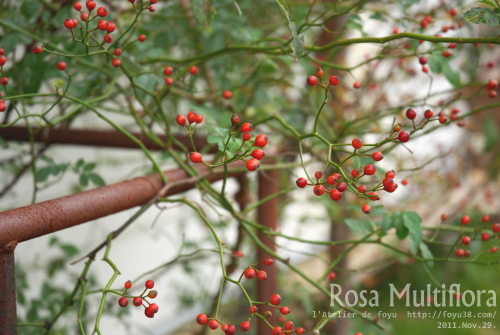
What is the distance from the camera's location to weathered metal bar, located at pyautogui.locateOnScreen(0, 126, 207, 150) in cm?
88

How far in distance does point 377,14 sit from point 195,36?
0.56 meters

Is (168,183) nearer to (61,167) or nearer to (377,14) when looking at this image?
(61,167)

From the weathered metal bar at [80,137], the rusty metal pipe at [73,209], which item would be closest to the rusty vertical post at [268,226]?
the weathered metal bar at [80,137]

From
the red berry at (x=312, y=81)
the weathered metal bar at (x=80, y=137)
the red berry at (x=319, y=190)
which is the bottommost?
the red berry at (x=319, y=190)

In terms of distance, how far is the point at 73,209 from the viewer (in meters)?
0.50

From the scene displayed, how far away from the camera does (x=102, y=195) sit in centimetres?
54

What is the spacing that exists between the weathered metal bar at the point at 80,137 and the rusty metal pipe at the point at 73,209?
0.74 feet

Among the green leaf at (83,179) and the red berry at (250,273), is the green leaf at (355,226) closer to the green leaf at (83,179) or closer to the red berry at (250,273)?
the red berry at (250,273)

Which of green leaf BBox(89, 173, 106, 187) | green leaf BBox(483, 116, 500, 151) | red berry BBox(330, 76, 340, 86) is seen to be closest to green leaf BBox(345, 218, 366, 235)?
red berry BBox(330, 76, 340, 86)

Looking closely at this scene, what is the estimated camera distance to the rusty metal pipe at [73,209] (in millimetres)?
424

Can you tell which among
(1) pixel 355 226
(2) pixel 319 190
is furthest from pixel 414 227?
(2) pixel 319 190

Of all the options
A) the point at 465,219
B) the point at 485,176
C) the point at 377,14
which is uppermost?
the point at 485,176

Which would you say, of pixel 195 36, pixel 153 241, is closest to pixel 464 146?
pixel 153 241

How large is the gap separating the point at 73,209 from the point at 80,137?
0.45 metres
